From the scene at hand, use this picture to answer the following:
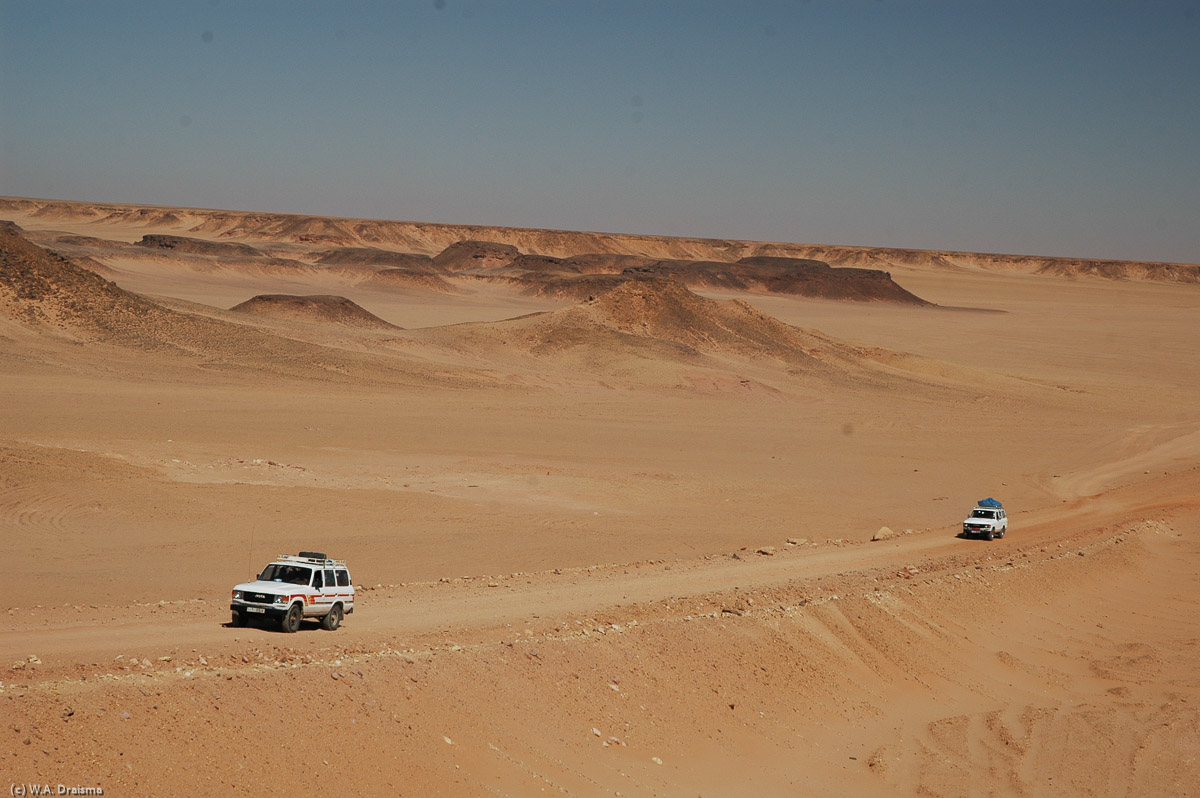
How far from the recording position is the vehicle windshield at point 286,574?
13117 millimetres

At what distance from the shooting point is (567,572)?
18125 mm

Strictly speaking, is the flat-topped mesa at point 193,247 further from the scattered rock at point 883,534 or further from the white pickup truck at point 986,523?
the white pickup truck at point 986,523

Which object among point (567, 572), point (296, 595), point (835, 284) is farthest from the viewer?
point (835, 284)

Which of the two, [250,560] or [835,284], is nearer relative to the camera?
[250,560]

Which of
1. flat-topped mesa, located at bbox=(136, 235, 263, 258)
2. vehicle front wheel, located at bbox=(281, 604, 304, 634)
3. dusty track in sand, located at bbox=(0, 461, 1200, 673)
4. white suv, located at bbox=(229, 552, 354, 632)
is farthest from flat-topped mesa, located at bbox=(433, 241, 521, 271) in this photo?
vehicle front wheel, located at bbox=(281, 604, 304, 634)

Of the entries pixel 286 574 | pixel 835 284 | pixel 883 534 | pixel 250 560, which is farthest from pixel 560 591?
pixel 835 284

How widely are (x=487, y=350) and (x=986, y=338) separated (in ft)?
163

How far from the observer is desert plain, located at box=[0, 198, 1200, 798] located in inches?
405

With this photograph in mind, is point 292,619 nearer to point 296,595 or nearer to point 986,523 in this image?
point 296,595

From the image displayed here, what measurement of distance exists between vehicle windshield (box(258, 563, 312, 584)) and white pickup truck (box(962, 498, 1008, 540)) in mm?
15271

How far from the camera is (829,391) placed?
177ft

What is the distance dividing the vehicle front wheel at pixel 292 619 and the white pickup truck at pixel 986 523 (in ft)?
50.8

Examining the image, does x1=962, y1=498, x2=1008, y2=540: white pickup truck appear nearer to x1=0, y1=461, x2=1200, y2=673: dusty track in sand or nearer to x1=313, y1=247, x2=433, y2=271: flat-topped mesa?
x1=0, y1=461, x2=1200, y2=673: dusty track in sand

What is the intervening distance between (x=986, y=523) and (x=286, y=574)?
15.8 meters
